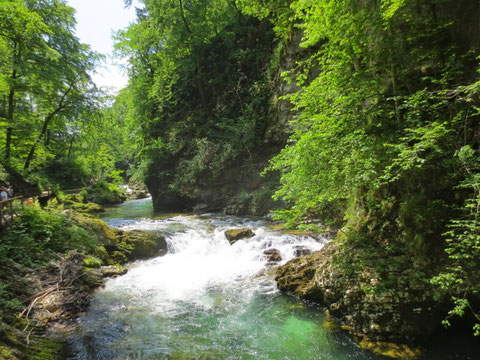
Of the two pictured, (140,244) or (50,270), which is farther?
(140,244)

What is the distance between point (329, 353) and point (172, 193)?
17.6 meters

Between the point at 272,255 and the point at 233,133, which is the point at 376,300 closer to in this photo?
the point at 272,255

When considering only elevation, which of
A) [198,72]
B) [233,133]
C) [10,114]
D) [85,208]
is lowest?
[85,208]

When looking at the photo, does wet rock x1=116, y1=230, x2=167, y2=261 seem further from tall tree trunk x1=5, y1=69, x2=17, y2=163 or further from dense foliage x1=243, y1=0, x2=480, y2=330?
dense foliage x1=243, y1=0, x2=480, y2=330

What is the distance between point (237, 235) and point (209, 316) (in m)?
5.30

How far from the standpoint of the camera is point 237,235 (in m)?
11.7

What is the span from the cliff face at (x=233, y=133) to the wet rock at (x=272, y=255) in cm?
615

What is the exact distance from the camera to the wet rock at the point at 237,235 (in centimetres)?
1155

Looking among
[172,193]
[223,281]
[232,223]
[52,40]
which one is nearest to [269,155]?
[232,223]

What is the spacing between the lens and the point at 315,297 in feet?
21.6

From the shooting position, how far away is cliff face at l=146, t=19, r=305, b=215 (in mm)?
16719

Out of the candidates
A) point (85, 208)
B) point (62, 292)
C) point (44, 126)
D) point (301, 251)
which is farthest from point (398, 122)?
point (85, 208)

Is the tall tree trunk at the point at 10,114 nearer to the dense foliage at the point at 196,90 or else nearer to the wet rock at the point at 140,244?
the wet rock at the point at 140,244

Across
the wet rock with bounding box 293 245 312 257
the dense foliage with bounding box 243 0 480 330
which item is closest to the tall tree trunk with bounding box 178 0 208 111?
the wet rock with bounding box 293 245 312 257
